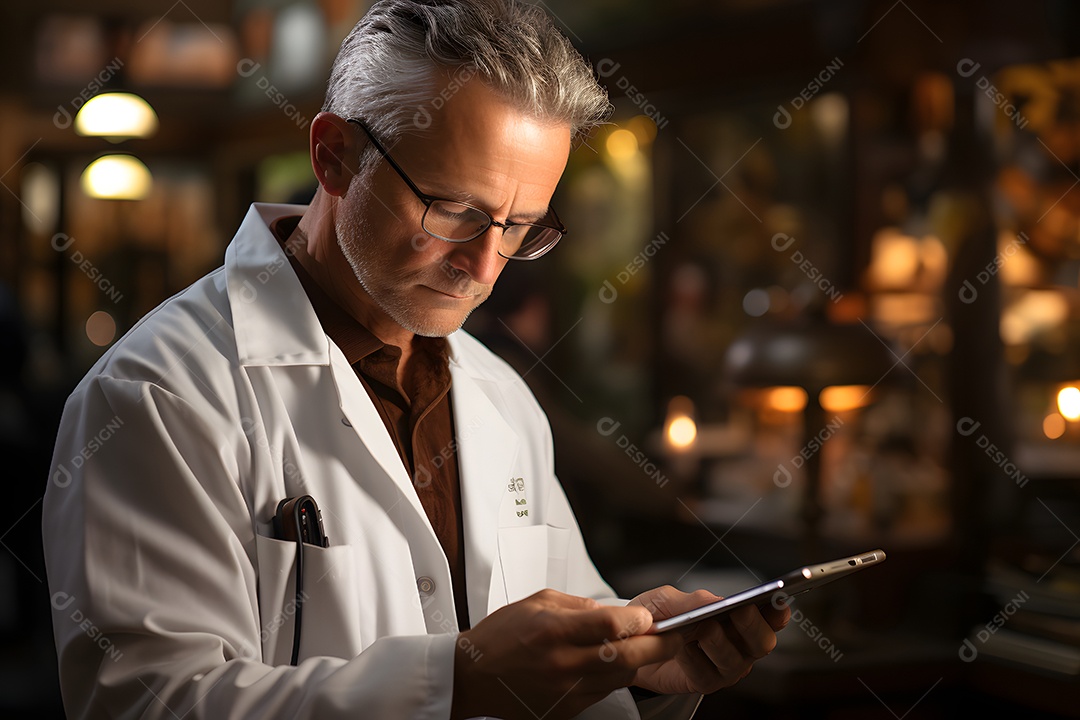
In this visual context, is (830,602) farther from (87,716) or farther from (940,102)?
(87,716)

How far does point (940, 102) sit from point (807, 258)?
93 centimetres

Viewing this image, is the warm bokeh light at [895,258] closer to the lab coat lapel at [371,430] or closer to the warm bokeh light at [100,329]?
A: the lab coat lapel at [371,430]

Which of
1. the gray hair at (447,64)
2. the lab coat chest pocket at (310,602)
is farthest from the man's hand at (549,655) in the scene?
the gray hair at (447,64)

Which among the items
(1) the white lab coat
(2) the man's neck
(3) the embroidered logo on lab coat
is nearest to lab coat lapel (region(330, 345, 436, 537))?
(1) the white lab coat

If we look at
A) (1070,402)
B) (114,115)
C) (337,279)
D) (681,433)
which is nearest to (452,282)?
(337,279)

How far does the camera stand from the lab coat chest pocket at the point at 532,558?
1.60m

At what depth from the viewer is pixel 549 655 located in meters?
1.13

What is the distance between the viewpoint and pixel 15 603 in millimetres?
3346

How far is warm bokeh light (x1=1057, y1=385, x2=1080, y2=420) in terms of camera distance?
2840 mm

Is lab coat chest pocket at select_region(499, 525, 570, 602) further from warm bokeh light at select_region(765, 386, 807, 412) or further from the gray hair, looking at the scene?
warm bokeh light at select_region(765, 386, 807, 412)

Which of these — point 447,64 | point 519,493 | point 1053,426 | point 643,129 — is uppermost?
point 643,129

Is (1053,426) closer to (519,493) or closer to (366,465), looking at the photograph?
(519,493)

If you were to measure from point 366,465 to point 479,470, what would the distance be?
0.72 feet

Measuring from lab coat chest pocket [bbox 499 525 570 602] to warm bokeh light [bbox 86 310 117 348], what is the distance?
4.01 metres
